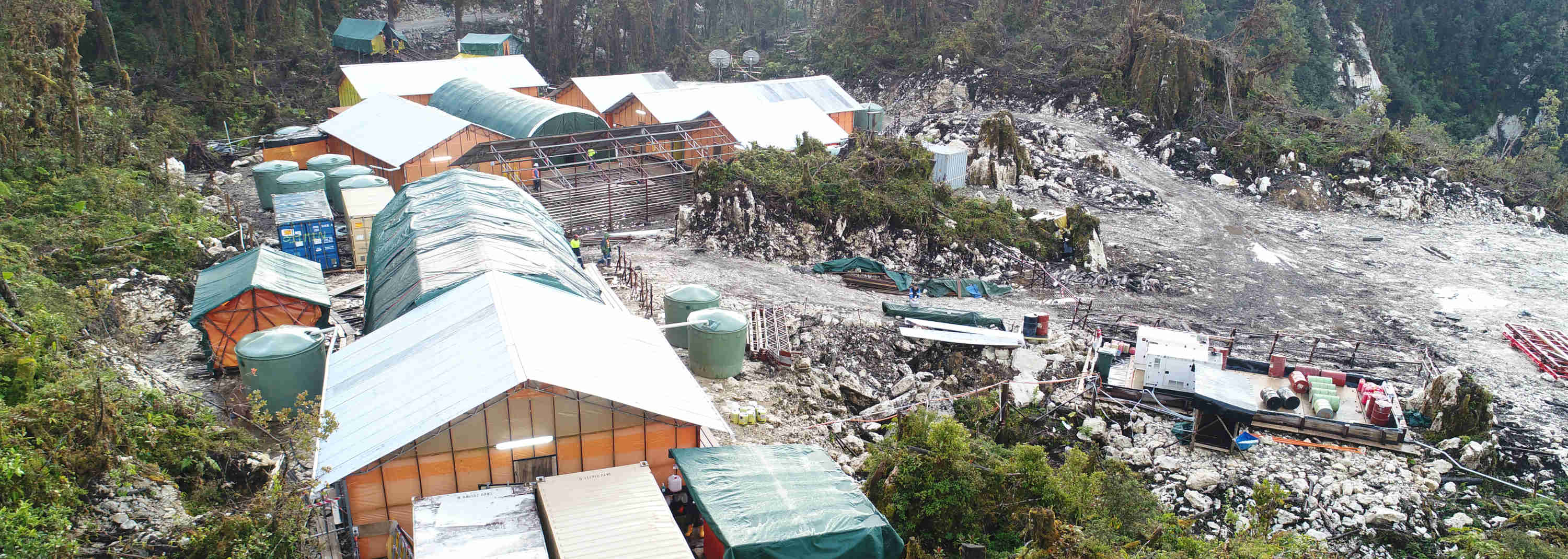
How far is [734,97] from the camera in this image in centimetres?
3938

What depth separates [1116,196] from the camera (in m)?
34.1

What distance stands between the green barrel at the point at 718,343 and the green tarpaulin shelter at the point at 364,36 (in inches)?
1664

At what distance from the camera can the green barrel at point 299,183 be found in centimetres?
2842

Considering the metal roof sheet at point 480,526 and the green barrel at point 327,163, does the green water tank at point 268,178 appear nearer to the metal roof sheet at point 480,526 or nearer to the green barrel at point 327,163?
the green barrel at point 327,163

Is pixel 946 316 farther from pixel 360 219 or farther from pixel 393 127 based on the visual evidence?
pixel 393 127

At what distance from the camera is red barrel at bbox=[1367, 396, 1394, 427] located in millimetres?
17812

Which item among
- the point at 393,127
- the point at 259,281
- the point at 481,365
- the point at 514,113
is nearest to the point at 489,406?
the point at 481,365

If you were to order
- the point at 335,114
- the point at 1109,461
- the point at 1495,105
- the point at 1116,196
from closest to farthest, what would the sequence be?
the point at 1109,461 < the point at 1116,196 < the point at 335,114 < the point at 1495,105

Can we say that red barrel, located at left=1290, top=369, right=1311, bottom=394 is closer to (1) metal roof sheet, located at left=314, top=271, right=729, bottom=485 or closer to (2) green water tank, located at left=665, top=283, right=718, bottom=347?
(2) green water tank, located at left=665, top=283, right=718, bottom=347

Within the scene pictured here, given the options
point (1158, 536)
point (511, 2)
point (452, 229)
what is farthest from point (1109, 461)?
point (511, 2)

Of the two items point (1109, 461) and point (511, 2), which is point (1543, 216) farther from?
point (511, 2)

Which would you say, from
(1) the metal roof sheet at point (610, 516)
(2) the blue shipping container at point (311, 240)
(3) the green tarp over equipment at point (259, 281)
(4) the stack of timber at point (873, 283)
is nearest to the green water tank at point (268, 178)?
(2) the blue shipping container at point (311, 240)

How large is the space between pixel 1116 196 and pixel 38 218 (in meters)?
33.7

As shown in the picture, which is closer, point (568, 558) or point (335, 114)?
point (568, 558)
